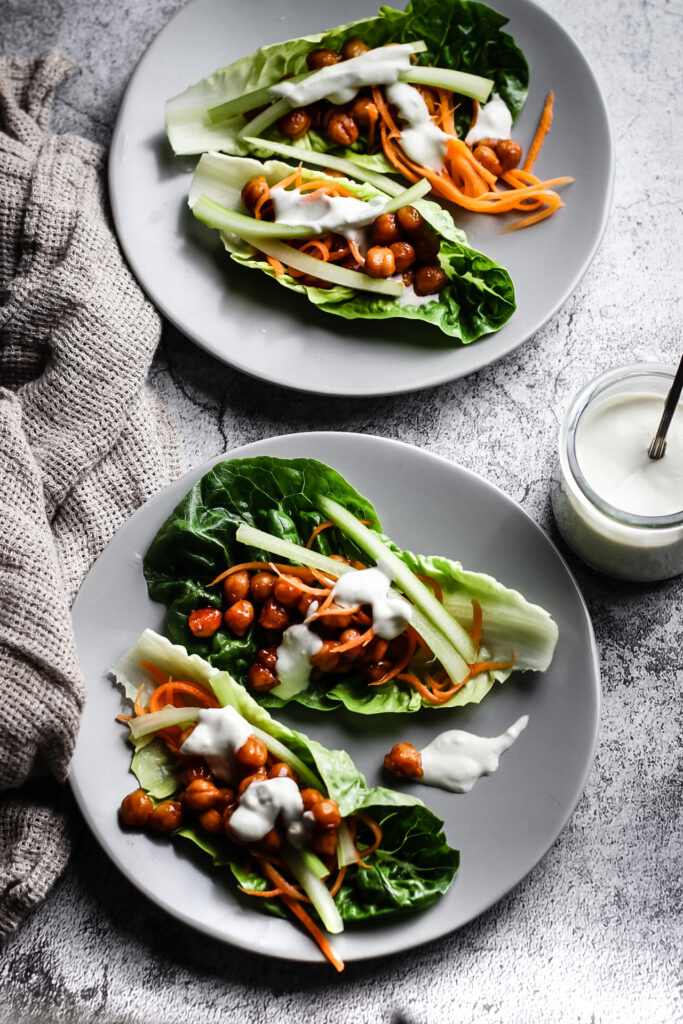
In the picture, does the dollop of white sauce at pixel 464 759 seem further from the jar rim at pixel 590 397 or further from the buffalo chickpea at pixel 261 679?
the jar rim at pixel 590 397

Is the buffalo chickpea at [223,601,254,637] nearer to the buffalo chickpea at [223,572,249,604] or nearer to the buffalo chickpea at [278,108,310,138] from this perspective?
the buffalo chickpea at [223,572,249,604]

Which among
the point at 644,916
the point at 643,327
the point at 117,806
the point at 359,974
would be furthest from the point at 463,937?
the point at 643,327

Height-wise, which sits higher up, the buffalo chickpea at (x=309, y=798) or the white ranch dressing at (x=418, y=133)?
the white ranch dressing at (x=418, y=133)

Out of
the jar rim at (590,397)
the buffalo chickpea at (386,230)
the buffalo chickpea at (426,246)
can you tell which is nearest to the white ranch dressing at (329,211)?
the buffalo chickpea at (386,230)

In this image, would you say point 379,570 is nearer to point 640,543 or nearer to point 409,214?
point 640,543

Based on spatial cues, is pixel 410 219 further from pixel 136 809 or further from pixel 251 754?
pixel 136 809

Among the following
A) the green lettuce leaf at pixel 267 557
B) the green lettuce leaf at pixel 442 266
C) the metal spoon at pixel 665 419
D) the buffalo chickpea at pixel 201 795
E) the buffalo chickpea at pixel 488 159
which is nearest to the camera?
the metal spoon at pixel 665 419

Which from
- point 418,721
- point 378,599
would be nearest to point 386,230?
point 378,599
